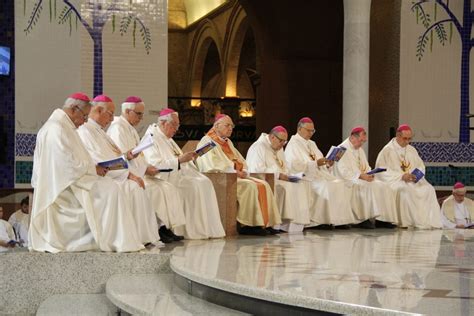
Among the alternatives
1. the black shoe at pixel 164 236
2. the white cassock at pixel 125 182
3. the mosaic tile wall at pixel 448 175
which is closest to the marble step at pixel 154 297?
the white cassock at pixel 125 182

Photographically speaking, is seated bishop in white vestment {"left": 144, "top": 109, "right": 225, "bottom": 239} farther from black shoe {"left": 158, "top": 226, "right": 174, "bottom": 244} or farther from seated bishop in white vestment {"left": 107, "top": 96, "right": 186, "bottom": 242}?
black shoe {"left": 158, "top": 226, "right": 174, "bottom": 244}

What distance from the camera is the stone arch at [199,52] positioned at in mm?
26953

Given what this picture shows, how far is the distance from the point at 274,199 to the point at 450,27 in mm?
6345

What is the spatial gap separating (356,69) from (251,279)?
8.58m

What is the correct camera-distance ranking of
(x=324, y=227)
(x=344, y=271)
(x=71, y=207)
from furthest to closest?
(x=324, y=227)
(x=71, y=207)
(x=344, y=271)

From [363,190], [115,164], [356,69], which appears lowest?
[363,190]

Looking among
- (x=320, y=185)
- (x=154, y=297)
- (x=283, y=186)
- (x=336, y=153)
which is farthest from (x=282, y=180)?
(x=154, y=297)

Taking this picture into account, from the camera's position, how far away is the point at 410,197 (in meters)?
12.4

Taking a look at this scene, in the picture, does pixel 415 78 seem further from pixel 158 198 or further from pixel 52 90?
pixel 158 198

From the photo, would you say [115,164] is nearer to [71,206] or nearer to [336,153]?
[71,206]

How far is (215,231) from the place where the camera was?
9.84 meters

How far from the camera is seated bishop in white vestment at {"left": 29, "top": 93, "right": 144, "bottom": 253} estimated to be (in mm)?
7691

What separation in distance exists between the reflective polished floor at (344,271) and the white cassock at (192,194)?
1.16 feet

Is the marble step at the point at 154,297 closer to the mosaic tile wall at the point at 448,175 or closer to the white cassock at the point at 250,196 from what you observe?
the white cassock at the point at 250,196
